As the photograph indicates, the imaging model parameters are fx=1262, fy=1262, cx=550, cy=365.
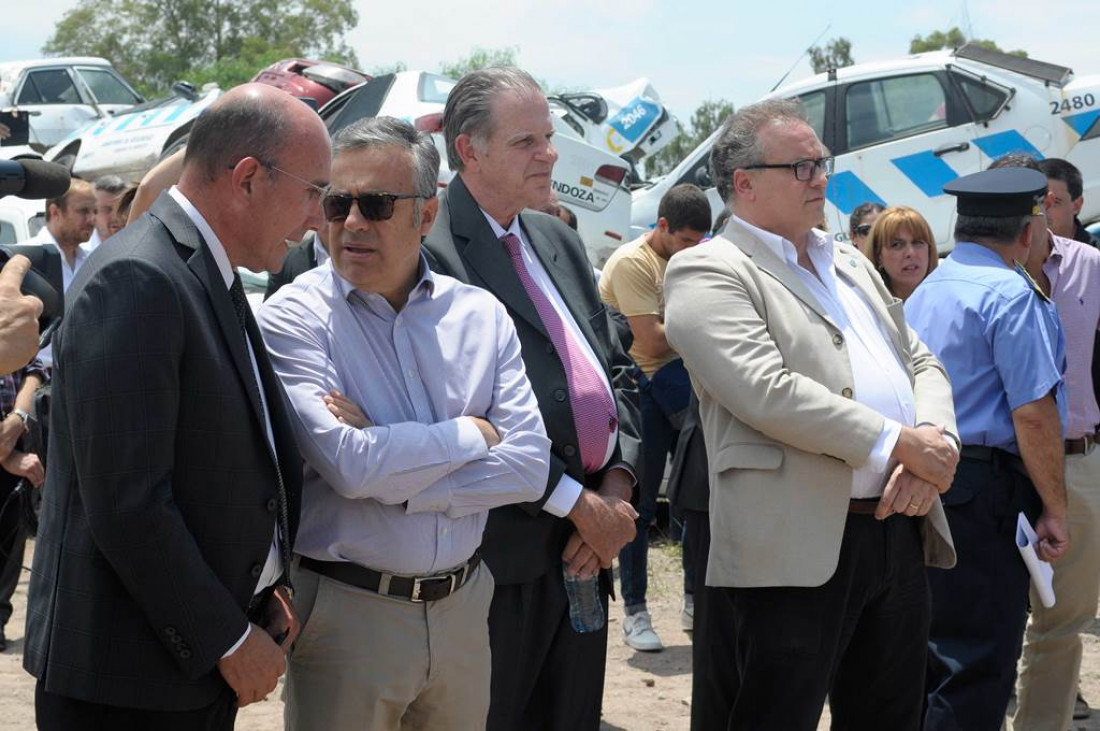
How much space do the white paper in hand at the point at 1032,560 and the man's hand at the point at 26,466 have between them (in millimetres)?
3916

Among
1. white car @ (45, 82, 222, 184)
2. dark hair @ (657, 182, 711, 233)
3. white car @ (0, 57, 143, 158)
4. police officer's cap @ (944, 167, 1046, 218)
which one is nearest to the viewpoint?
police officer's cap @ (944, 167, 1046, 218)

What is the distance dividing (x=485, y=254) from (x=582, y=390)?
455 mm

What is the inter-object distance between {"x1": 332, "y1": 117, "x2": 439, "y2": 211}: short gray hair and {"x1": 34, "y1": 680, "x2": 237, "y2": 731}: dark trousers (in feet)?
4.12

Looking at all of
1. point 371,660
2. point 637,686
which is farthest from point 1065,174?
point 371,660

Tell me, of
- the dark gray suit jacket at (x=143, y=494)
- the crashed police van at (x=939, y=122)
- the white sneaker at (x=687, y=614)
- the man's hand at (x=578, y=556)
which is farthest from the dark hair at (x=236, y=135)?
the crashed police van at (x=939, y=122)

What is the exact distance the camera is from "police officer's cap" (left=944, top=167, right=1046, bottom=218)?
4297 mm

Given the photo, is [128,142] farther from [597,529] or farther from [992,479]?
[597,529]

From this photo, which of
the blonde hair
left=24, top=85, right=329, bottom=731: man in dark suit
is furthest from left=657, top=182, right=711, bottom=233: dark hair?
left=24, top=85, right=329, bottom=731: man in dark suit

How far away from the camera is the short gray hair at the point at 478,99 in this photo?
3.50 m

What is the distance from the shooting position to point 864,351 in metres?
3.54

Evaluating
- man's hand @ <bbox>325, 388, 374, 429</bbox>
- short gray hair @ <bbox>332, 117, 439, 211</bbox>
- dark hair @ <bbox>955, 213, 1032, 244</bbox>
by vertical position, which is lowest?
man's hand @ <bbox>325, 388, 374, 429</bbox>

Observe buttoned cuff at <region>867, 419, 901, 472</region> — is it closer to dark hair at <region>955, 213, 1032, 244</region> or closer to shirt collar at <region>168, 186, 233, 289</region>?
dark hair at <region>955, 213, 1032, 244</region>

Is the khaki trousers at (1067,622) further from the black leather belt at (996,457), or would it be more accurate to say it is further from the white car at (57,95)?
the white car at (57,95)

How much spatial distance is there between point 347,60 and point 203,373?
1991 inches
